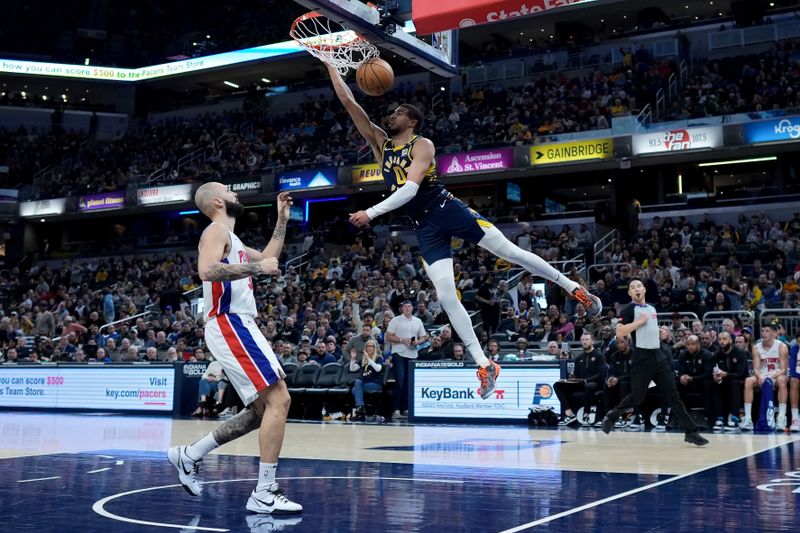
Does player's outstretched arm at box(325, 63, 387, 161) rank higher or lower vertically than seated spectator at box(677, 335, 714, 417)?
higher

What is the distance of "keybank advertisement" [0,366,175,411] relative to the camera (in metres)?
18.6

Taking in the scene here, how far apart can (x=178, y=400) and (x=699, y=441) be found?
11.6 meters

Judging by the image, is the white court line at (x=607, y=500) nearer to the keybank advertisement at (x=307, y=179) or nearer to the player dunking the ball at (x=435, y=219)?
the player dunking the ball at (x=435, y=219)

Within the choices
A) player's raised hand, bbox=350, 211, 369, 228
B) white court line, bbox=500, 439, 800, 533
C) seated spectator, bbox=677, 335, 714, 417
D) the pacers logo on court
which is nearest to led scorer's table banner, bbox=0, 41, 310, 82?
the pacers logo on court

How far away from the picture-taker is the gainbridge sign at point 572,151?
27641mm

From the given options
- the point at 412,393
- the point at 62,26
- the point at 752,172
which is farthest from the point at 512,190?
the point at 62,26

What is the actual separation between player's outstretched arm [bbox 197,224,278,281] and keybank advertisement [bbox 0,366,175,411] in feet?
43.5

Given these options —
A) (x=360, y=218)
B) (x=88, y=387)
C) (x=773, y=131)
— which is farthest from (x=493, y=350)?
(x=773, y=131)

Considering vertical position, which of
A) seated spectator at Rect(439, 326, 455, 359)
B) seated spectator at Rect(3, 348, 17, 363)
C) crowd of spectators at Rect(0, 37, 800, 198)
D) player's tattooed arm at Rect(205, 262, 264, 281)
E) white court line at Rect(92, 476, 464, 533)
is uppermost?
crowd of spectators at Rect(0, 37, 800, 198)

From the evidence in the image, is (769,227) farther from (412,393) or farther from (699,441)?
(699,441)

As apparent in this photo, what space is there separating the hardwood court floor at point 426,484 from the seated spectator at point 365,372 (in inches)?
153

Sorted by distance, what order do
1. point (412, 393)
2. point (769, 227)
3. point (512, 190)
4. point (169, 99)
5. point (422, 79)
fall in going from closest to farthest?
point (412, 393)
point (769, 227)
point (512, 190)
point (422, 79)
point (169, 99)

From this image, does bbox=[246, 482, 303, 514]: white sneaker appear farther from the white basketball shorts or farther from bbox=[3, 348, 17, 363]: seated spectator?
bbox=[3, 348, 17, 363]: seated spectator

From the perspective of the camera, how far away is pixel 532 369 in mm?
15141
